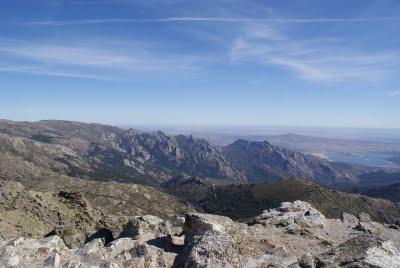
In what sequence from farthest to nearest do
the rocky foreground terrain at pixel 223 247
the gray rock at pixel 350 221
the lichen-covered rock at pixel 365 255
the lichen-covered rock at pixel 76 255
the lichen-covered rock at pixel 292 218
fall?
the gray rock at pixel 350 221
the lichen-covered rock at pixel 292 218
the lichen-covered rock at pixel 76 255
the rocky foreground terrain at pixel 223 247
the lichen-covered rock at pixel 365 255

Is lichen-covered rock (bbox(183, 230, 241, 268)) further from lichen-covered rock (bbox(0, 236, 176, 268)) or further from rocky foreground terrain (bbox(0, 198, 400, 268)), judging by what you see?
lichen-covered rock (bbox(0, 236, 176, 268))

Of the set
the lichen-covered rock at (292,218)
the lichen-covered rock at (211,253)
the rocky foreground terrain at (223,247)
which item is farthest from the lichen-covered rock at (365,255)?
the lichen-covered rock at (292,218)

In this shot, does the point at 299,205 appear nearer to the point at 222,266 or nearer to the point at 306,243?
the point at 306,243

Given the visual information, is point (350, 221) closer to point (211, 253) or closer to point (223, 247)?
point (223, 247)

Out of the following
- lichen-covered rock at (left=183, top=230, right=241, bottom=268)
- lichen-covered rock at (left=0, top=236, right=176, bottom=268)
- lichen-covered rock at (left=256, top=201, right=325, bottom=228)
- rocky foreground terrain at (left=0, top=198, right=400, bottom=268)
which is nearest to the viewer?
lichen-covered rock at (left=183, top=230, right=241, bottom=268)

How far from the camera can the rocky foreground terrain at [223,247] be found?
25234 millimetres

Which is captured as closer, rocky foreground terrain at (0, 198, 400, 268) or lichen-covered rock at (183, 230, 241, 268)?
lichen-covered rock at (183, 230, 241, 268)

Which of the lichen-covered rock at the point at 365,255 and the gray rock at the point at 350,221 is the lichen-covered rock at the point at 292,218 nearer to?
the gray rock at the point at 350,221

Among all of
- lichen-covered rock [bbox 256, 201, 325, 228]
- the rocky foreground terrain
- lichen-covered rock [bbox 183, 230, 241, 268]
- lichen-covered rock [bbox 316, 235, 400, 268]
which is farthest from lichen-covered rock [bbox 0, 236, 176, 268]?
lichen-covered rock [bbox 256, 201, 325, 228]

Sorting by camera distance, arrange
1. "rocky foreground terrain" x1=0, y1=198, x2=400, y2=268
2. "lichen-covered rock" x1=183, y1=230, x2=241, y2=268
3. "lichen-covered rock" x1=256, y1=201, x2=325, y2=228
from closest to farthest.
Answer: "lichen-covered rock" x1=183, y1=230, x2=241, y2=268 < "rocky foreground terrain" x1=0, y1=198, x2=400, y2=268 < "lichen-covered rock" x1=256, y1=201, x2=325, y2=228

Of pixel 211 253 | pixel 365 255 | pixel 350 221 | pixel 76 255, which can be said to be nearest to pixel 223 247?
pixel 211 253

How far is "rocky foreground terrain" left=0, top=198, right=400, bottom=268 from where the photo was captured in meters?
25.2

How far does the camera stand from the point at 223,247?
1009 inches

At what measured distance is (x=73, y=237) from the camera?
145ft
